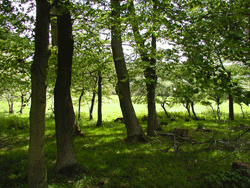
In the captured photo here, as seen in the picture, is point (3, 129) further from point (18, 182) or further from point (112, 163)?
point (112, 163)

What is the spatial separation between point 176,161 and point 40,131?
538 centimetres

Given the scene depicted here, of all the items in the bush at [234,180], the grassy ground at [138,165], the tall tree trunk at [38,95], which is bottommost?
the grassy ground at [138,165]

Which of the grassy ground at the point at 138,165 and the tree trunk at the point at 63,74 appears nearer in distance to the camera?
the grassy ground at the point at 138,165

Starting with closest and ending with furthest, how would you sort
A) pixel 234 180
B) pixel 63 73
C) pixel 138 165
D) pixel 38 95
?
1. pixel 38 95
2. pixel 234 180
3. pixel 63 73
4. pixel 138 165

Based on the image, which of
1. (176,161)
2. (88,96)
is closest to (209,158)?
(176,161)

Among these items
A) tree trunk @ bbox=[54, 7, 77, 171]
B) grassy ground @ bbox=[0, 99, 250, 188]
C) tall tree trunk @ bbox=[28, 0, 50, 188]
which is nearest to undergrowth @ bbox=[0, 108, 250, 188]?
grassy ground @ bbox=[0, 99, 250, 188]

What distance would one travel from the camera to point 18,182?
519 centimetres

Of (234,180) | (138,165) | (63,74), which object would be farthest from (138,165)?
(63,74)

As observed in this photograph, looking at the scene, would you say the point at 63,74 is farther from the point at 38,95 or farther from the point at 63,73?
the point at 38,95

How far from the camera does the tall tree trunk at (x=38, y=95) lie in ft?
13.0

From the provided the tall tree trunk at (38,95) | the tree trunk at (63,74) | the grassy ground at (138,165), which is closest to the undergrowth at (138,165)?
the grassy ground at (138,165)

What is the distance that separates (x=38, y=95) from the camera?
13.1ft

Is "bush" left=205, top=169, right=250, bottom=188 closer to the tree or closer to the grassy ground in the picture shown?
the grassy ground

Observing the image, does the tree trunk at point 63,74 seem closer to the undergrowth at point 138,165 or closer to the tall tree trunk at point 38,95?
the tall tree trunk at point 38,95
